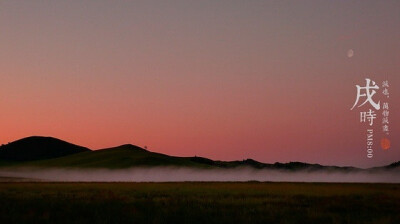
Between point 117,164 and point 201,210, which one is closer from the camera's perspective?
point 201,210

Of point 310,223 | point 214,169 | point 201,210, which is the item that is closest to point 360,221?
point 310,223

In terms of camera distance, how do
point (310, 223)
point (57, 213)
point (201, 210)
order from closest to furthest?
point (310, 223), point (57, 213), point (201, 210)

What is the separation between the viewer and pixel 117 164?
526ft

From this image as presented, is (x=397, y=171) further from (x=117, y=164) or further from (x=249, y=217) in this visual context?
(x=249, y=217)

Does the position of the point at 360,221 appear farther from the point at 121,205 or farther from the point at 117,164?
the point at 117,164

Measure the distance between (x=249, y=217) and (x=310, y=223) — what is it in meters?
3.34

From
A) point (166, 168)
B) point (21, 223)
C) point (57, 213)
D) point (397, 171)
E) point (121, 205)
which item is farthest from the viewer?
point (397, 171)

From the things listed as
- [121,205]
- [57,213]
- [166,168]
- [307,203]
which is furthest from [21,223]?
[166,168]

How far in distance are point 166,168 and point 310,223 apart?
430 feet

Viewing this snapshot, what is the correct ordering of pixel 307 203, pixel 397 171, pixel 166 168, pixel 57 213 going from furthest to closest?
1. pixel 397 171
2. pixel 166 168
3. pixel 307 203
4. pixel 57 213

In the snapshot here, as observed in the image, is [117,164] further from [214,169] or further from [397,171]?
[397,171]

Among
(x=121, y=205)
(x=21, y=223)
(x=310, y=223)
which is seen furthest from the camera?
(x=121, y=205)

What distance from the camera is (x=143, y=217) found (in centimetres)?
2869

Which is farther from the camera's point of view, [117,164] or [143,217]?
[117,164]
